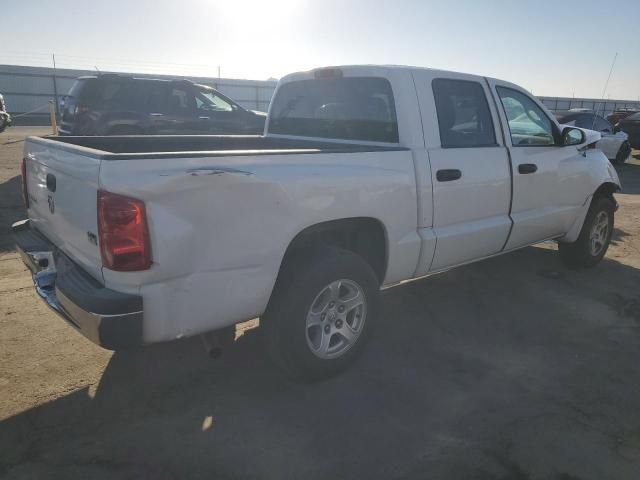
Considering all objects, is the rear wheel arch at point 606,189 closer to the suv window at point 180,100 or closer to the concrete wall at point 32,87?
the suv window at point 180,100

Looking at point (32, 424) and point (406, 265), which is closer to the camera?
point (32, 424)

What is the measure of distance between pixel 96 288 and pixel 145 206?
52 centimetres

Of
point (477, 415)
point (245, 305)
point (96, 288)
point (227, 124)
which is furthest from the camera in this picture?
point (227, 124)

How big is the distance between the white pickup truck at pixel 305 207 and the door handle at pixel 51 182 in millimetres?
13

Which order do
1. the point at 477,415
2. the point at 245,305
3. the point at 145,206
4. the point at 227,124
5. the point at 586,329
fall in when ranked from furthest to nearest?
the point at 227,124 < the point at 586,329 < the point at 477,415 < the point at 245,305 < the point at 145,206

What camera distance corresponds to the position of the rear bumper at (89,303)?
2.21 meters

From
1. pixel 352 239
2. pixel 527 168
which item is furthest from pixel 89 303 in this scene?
pixel 527 168

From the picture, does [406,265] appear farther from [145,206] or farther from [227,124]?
[227,124]

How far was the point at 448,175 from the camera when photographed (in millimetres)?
3484

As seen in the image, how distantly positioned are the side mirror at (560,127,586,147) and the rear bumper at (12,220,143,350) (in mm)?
4068

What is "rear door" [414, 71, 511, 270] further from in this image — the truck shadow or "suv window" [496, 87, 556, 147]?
the truck shadow

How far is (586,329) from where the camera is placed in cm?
396

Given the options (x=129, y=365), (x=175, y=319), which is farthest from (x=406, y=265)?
(x=129, y=365)

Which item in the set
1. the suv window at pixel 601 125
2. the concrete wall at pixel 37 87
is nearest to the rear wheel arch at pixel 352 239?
the suv window at pixel 601 125
